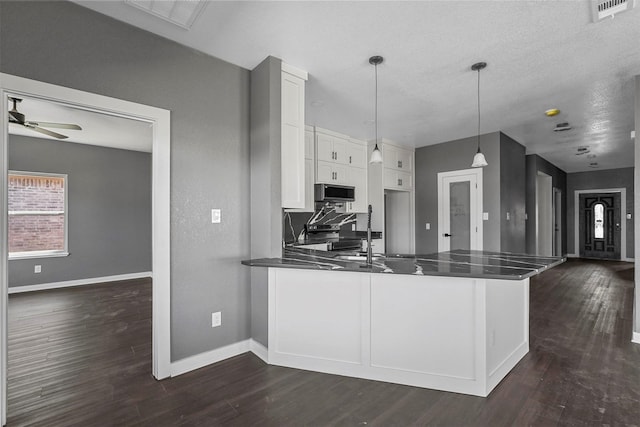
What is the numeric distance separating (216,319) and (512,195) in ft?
17.1

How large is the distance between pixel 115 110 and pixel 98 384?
6.64 feet

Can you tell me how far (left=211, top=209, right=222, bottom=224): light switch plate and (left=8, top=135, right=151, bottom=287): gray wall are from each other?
15.3 ft

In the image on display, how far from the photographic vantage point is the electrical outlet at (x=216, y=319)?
2684mm

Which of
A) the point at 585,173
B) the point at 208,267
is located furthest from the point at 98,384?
the point at 585,173

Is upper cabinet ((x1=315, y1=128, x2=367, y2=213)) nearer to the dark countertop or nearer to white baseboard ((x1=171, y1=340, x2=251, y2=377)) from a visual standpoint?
the dark countertop

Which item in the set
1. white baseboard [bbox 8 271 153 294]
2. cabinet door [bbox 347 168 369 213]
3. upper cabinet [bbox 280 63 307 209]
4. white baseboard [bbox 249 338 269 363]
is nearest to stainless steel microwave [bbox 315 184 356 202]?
cabinet door [bbox 347 168 369 213]

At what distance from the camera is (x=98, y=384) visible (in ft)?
7.59

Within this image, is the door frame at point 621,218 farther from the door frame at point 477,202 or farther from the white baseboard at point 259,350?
the white baseboard at point 259,350

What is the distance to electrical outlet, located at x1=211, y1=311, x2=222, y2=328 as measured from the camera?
8.80ft

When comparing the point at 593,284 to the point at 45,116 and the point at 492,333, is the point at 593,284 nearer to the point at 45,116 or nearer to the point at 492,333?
the point at 492,333

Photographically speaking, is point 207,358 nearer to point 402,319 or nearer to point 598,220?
point 402,319

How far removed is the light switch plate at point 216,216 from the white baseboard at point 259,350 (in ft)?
3.77

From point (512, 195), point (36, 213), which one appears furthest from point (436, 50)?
point (36, 213)

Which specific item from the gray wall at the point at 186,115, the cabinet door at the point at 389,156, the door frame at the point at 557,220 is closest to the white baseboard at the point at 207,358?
the gray wall at the point at 186,115
